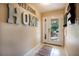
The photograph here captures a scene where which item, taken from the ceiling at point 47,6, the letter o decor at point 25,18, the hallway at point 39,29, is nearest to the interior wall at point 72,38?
the hallway at point 39,29

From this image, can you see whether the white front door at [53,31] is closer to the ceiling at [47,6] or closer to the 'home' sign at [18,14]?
the ceiling at [47,6]

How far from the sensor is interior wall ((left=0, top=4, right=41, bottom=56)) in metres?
1.38

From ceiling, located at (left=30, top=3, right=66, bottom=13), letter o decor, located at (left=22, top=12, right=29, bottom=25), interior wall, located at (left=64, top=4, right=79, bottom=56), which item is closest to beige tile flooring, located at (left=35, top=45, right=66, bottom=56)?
interior wall, located at (left=64, top=4, right=79, bottom=56)

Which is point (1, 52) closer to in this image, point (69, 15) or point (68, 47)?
point (68, 47)

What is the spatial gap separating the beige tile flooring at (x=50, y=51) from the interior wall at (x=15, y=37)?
0.14 metres

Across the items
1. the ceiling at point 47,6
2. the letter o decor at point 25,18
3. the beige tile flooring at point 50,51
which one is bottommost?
the beige tile flooring at point 50,51

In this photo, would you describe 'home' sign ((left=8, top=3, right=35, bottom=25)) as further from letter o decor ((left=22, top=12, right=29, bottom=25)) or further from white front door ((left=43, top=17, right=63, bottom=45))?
white front door ((left=43, top=17, right=63, bottom=45))

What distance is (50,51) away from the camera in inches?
62.1

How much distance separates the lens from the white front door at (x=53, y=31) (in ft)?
5.20

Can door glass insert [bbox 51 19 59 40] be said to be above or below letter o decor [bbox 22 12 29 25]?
below

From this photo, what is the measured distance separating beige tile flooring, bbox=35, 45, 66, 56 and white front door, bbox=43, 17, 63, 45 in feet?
0.26

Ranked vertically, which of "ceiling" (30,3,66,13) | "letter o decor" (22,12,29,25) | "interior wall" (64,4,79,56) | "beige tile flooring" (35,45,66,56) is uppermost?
"ceiling" (30,3,66,13)

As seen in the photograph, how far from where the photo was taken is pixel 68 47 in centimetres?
153

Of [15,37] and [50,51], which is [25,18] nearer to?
[15,37]
